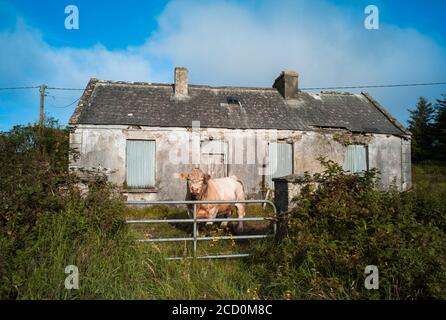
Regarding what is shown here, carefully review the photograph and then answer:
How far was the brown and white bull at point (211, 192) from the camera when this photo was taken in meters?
7.14

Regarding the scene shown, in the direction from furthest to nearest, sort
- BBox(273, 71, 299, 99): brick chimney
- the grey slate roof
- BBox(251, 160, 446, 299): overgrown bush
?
BBox(273, 71, 299, 99): brick chimney → the grey slate roof → BBox(251, 160, 446, 299): overgrown bush

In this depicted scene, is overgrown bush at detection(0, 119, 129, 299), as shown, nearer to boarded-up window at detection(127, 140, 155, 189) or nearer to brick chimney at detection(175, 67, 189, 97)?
boarded-up window at detection(127, 140, 155, 189)

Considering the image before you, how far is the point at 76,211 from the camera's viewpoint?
4.41 meters

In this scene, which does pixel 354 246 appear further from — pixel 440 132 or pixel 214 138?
pixel 440 132

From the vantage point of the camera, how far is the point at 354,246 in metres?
3.99

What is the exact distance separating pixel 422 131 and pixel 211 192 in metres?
24.2

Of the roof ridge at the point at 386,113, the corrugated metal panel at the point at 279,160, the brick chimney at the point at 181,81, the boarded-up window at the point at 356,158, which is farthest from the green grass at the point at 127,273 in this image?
the roof ridge at the point at 386,113

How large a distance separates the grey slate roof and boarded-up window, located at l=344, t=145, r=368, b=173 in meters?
0.90

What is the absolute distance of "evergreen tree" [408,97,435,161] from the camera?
24047 millimetres

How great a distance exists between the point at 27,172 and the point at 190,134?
9.10 metres

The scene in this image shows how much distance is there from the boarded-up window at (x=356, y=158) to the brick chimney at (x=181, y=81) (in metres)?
8.70

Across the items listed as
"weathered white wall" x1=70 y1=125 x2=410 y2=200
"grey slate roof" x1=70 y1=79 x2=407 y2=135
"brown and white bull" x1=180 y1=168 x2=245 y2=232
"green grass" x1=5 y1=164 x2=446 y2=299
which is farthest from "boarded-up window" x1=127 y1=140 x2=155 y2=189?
"green grass" x1=5 y1=164 x2=446 y2=299
